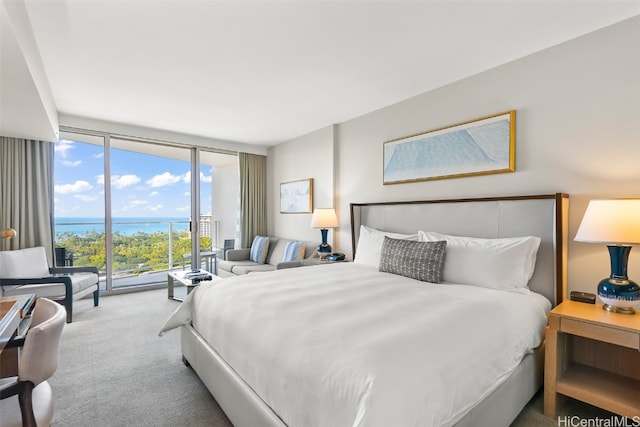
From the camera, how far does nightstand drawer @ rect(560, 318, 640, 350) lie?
63.6 inches

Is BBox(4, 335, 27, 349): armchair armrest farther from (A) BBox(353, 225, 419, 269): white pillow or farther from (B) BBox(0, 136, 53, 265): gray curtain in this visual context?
(B) BBox(0, 136, 53, 265): gray curtain

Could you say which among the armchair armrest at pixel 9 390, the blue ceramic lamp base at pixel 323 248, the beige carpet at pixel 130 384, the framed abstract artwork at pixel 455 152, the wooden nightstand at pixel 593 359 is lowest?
the beige carpet at pixel 130 384

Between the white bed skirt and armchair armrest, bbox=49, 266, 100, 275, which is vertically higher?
armchair armrest, bbox=49, 266, 100, 275

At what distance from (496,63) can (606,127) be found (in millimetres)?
1005

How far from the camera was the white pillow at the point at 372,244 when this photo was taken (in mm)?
3168

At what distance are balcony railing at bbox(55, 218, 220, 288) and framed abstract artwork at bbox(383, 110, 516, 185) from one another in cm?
365

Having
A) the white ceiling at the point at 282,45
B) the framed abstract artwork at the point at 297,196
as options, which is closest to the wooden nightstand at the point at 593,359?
the white ceiling at the point at 282,45

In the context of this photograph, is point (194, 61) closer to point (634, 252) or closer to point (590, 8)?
point (590, 8)

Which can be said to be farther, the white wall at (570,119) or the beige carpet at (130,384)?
the white wall at (570,119)

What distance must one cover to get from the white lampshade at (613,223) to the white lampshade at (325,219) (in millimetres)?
2659

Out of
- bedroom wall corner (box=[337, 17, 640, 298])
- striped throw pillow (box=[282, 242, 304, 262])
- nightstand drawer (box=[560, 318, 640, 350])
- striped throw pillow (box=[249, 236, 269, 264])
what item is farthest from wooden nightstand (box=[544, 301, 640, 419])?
striped throw pillow (box=[249, 236, 269, 264])

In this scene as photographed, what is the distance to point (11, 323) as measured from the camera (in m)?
1.33

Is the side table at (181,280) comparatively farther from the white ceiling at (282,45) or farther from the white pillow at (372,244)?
the white ceiling at (282,45)

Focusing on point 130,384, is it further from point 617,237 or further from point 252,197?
point 252,197
